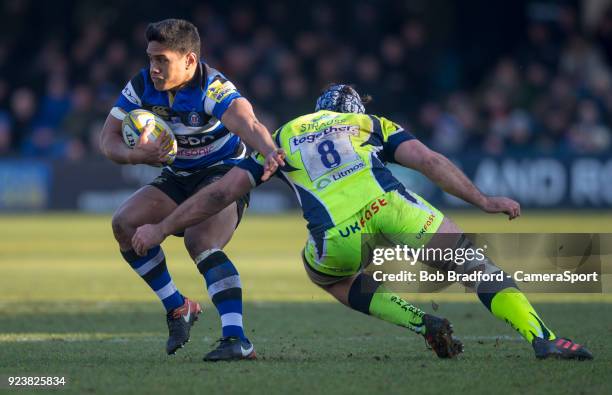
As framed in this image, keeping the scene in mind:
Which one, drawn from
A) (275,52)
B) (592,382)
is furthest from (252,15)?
(592,382)

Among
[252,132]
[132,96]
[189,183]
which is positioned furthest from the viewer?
[189,183]

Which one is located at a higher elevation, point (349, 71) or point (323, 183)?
point (349, 71)

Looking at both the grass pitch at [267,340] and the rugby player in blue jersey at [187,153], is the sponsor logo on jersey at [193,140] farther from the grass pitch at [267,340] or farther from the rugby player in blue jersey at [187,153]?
the grass pitch at [267,340]

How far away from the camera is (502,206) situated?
A: 646cm

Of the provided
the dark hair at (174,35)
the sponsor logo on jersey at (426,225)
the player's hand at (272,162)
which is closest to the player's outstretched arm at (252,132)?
the player's hand at (272,162)

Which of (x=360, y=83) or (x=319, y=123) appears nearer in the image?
(x=319, y=123)

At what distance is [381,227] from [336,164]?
0.44 meters

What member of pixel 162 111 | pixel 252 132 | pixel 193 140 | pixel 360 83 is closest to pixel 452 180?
pixel 252 132

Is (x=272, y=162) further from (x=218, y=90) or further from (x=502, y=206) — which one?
(x=502, y=206)

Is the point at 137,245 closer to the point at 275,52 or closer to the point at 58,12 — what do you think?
the point at 275,52

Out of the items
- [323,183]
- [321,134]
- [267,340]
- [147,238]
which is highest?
[321,134]

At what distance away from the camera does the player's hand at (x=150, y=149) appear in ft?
23.5

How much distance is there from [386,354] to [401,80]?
53.1ft

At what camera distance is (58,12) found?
86.7 feet
